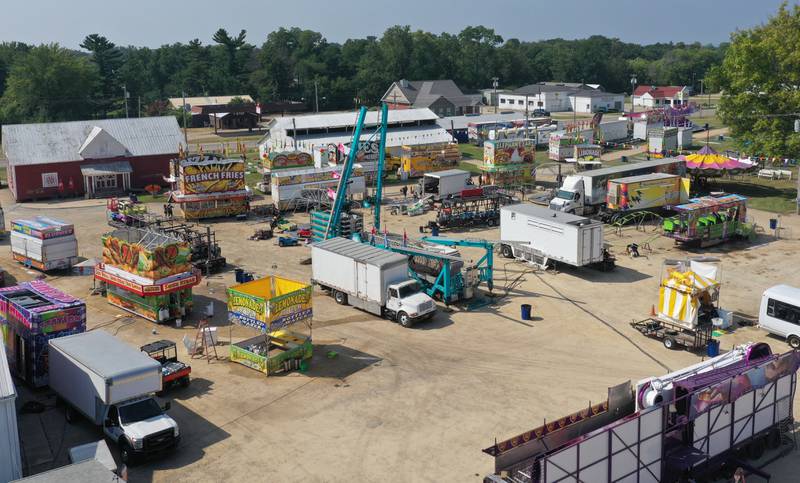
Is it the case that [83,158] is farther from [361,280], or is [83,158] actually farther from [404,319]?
[404,319]

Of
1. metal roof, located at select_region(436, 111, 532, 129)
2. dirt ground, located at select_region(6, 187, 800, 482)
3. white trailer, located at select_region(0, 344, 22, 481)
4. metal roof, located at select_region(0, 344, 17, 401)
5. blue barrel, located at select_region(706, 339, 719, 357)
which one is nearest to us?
white trailer, located at select_region(0, 344, 22, 481)

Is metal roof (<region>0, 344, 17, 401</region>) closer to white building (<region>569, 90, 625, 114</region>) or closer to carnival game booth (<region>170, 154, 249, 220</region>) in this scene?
carnival game booth (<region>170, 154, 249, 220</region>)

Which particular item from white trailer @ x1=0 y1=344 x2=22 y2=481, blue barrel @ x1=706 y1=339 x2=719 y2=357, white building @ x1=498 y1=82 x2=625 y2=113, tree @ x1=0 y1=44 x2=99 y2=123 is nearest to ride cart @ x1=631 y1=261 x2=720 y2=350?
blue barrel @ x1=706 y1=339 x2=719 y2=357

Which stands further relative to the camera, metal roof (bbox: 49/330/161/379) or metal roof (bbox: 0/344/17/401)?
metal roof (bbox: 49/330/161/379)

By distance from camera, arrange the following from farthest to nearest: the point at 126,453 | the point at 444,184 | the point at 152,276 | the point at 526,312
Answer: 1. the point at 444,184
2. the point at 526,312
3. the point at 152,276
4. the point at 126,453

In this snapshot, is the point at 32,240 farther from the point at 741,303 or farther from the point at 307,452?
the point at 741,303

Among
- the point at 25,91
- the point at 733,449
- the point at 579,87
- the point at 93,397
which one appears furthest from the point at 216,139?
the point at 733,449

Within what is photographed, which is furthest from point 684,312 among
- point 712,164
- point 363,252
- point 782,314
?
point 712,164

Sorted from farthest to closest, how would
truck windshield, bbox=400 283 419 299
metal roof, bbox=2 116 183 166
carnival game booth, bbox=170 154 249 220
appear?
metal roof, bbox=2 116 183 166, carnival game booth, bbox=170 154 249 220, truck windshield, bbox=400 283 419 299
